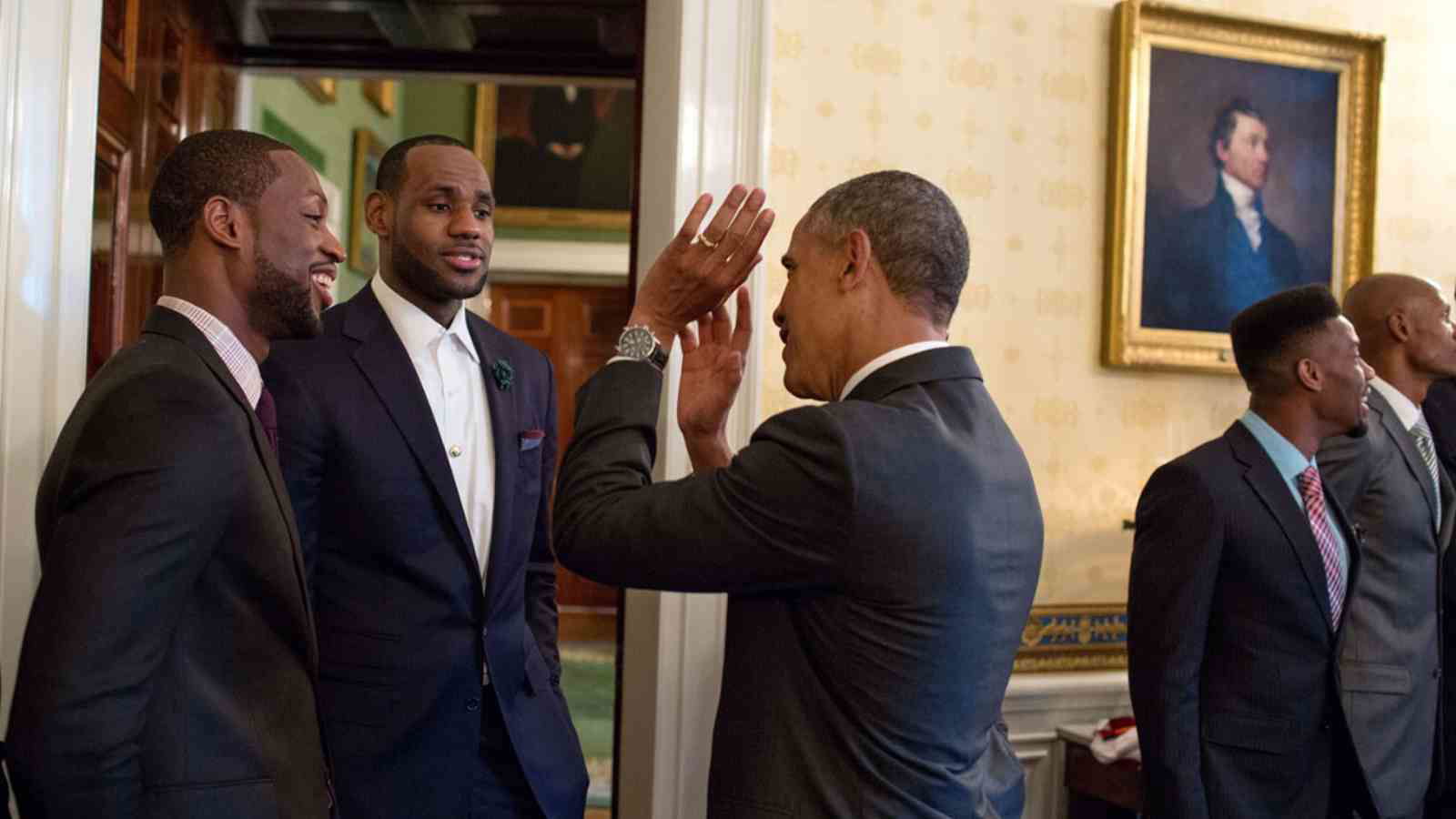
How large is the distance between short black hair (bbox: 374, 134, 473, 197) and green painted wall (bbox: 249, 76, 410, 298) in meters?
4.12

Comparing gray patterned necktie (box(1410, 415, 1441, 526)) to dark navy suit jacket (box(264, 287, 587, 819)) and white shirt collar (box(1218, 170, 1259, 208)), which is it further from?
dark navy suit jacket (box(264, 287, 587, 819))

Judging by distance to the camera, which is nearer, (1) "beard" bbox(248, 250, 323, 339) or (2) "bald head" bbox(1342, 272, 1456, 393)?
(1) "beard" bbox(248, 250, 323, 339)

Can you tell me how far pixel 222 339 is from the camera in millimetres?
1905

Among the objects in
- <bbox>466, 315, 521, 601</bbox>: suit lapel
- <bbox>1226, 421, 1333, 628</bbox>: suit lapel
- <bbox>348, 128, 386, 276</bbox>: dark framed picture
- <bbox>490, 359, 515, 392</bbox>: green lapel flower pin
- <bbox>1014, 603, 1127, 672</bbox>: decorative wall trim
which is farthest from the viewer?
<bbox>348, 128, 386, 276</bbox>: dark framed picture

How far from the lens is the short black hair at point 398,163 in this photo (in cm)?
261

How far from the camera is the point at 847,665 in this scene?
1652mm

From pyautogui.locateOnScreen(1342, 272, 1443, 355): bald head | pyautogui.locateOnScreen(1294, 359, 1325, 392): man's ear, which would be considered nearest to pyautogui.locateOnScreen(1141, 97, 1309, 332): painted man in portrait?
pyautogui.locateOnScreen(1342, 272, 1443, 355): bald head

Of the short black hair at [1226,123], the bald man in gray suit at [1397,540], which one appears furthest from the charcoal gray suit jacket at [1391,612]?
the short black hair at [1226,123]

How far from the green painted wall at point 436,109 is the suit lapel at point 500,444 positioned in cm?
881

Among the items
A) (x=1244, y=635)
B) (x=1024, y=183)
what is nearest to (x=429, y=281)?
(x=1244, y=635)

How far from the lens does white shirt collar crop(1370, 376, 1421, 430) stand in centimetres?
346

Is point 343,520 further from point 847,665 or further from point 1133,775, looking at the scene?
point 1133,775

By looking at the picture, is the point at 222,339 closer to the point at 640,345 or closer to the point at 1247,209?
the point at 640,345

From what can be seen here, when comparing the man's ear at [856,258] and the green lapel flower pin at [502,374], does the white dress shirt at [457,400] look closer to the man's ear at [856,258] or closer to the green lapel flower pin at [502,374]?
the green lapel flower pin at [502,374]
